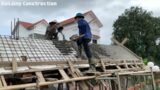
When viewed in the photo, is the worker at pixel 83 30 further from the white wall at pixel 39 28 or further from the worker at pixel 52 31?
the white wall at pixel 39 28

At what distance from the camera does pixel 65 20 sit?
28.0m

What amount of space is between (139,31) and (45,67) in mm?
23237

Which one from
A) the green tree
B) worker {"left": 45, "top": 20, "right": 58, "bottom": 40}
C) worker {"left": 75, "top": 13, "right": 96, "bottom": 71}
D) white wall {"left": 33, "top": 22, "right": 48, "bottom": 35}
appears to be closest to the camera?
worker {"left": 75, "top": 13, "right": 96, "bottom": 71}

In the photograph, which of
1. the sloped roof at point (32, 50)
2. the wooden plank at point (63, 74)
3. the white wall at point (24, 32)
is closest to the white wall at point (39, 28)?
the white wall at point (24, 32)

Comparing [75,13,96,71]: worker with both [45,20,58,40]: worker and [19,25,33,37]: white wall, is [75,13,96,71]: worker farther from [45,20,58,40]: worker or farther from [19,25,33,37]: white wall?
[19,25,33,37]: white wall

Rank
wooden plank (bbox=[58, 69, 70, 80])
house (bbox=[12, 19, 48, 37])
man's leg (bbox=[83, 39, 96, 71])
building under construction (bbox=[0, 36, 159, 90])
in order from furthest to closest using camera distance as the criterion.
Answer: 1. house (bbox=[12, 19, 48, 37])
2. man's leg (bbox=[83, 39, 96, 71])
3. wooden plank (bbox=[58, 69, 70, 80])
4. building under construction (bbox=[0, 36, 159, 90])

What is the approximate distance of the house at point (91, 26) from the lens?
2622cm

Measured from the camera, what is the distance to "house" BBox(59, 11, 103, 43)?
26.2 metres

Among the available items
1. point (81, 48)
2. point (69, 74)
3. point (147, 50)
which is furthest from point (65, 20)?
Answer: point (69, 74)

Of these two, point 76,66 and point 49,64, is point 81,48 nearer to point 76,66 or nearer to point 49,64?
point 76,66

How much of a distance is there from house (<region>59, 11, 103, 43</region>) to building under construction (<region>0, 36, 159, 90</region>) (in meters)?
14.3

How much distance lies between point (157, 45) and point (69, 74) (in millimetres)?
→ 23833

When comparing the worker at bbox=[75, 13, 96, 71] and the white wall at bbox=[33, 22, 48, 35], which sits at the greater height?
the white wall at bbox=[33, 22, 48, 35]

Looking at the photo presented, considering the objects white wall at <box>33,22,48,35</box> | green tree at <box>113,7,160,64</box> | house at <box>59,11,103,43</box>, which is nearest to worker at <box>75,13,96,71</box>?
house at <box>59,11,103,43</box>
